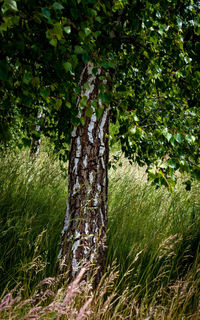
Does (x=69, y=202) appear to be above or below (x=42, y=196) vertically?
below

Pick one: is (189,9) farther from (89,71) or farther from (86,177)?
(86,177)

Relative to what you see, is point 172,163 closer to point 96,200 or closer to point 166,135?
point 166,135

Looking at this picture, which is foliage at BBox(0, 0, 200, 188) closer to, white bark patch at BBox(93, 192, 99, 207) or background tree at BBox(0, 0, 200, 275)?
background tree at BBox(0, 0, 200, 275)

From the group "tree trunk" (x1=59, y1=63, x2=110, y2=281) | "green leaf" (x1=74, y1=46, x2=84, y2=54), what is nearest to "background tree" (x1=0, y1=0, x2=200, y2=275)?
"tree trunk" (x1=59, y1=63, x2=110, y2=281)

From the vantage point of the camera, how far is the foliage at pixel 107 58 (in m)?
1.57

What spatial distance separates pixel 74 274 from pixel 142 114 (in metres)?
2.00

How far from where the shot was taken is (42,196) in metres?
3.96

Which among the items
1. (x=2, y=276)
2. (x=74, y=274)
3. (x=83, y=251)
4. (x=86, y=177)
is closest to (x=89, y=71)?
(x=86, y=177)

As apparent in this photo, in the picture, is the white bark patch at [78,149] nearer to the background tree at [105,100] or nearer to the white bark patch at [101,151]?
the background tree at [105,100]

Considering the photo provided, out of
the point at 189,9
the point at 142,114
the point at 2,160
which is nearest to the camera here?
the point at 189,9

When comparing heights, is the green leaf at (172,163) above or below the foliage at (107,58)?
below

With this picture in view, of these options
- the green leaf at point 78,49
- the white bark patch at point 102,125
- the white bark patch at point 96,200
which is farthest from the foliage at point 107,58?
the white bark patch at point 96,200

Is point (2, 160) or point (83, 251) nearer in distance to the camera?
point (83, 251)

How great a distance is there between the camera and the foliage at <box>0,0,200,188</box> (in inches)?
61.7
